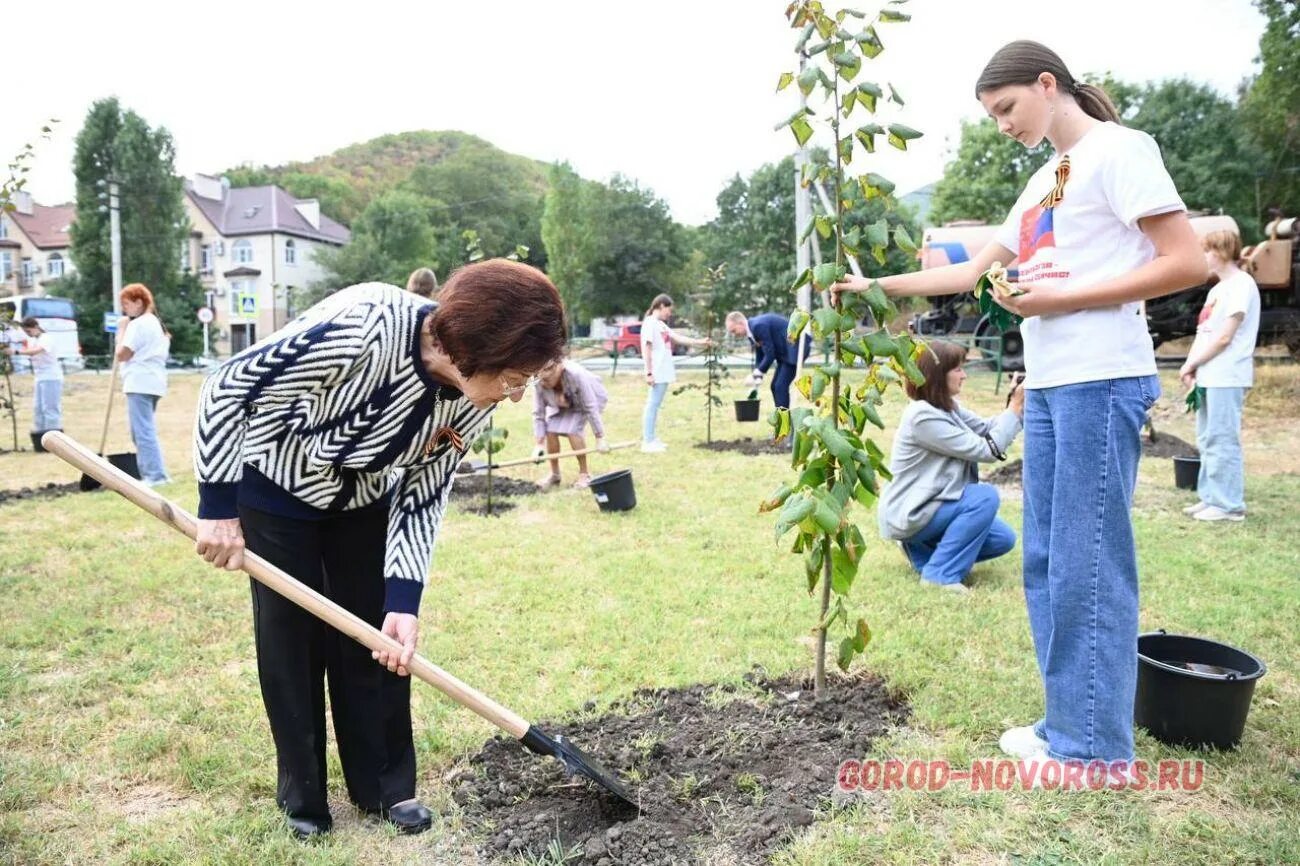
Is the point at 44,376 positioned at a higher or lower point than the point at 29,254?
lower

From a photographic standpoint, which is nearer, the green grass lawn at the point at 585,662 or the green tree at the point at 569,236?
the green grass lawn at the point at 585,662

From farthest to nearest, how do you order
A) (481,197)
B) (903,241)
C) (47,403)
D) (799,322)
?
(481,197) → (47,403) → (799,322) → (903,241)

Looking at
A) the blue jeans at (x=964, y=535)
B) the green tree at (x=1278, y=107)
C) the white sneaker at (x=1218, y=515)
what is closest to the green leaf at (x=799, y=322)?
the blue jeans at (x=964, y=535)

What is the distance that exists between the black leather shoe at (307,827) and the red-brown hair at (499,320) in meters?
1.40

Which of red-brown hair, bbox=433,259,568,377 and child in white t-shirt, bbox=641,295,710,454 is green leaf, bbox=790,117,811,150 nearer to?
red-brown hair, bbox=433,259,568,377

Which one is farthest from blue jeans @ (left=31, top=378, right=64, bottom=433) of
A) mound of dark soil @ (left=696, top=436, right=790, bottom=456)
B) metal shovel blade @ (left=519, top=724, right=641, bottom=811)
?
metal shovel blade @ (left=519, top=724, right=641, bottom=811)

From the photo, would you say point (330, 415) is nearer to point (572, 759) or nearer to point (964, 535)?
point (572, 759)

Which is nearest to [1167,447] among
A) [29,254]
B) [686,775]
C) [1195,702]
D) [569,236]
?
[1195,702]

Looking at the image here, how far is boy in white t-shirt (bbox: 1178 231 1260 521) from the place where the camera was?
5.45 meters

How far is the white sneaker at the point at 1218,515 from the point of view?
19.3 feet

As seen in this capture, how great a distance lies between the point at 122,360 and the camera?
24.9 feet

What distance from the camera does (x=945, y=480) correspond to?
177 inches

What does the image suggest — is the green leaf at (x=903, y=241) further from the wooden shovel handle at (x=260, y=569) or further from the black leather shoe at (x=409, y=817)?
the black leather shoe at (x=409, y=817)

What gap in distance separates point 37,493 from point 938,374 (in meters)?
7.60
